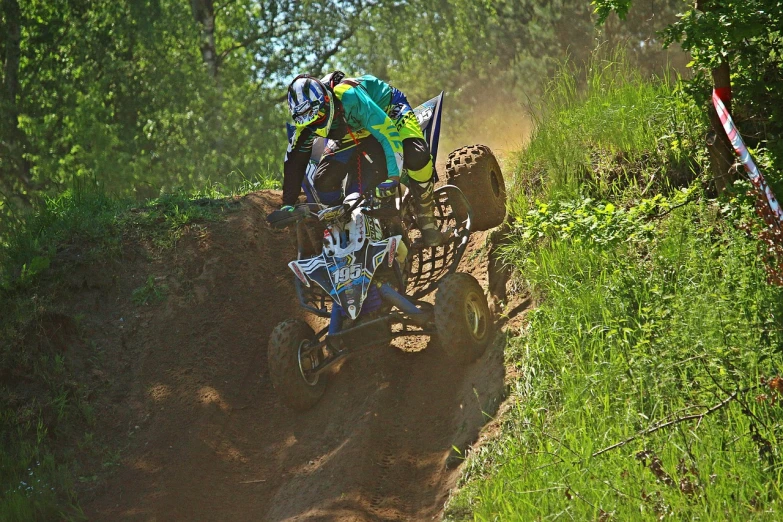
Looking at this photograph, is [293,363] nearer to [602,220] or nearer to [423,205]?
[423,205]

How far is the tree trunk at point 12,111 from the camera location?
19344mm

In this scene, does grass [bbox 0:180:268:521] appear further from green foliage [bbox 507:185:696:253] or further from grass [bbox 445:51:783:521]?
green foliage [bbox 507:185:696:253]

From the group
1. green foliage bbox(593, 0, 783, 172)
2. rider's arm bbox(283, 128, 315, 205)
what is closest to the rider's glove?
rider's arm bbox(283, 128, 315, 205)

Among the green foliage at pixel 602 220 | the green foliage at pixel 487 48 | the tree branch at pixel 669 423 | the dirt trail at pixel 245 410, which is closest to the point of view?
the tree branch at pixel 669 423

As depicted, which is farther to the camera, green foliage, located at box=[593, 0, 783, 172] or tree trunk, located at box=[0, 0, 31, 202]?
tree trunk, located at box=[0, 0, 31, 202]

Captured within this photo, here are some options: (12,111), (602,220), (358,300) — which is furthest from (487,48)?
(602,220)

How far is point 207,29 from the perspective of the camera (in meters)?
22.2

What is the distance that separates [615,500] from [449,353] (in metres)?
2.47

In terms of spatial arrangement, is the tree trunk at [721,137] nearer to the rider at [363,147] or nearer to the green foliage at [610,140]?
the green foliage at [610,140]

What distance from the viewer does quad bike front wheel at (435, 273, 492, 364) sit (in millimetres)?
6551

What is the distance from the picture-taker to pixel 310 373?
7000 mm

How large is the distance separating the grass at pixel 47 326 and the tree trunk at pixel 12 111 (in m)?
11.1

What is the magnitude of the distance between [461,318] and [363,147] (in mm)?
2080

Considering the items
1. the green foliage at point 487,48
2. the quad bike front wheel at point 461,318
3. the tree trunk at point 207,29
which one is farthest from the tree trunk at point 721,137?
the tree trunk at point 207,29
